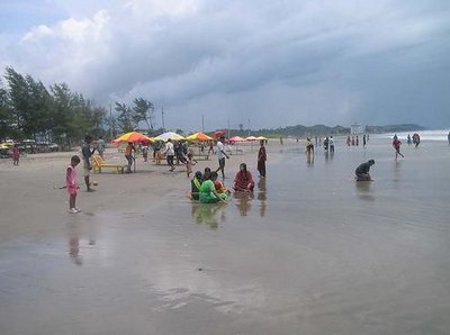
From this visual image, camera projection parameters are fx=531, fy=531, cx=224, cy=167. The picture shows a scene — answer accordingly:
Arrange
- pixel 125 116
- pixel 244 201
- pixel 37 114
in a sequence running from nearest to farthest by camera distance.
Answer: pixel 244 201 < pixel 37 114 < pixel 125 116

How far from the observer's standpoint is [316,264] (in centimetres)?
739

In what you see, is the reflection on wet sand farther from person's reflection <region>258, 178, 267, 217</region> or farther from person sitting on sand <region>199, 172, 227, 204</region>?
person's reflection <region>258, 178, 267, 217</region>

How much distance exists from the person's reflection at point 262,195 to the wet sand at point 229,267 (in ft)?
0.52

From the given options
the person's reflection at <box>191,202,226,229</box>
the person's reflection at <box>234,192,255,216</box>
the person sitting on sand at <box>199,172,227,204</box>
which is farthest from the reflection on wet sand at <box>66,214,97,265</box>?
the person's reflection at <box>234,192,255,216</box>

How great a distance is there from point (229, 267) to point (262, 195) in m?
8.66

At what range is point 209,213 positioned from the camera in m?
12.3

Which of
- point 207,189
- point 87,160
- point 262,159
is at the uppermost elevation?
point 87,160

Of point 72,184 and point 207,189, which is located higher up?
point 72,184

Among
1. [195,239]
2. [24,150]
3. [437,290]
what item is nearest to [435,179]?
[195,239]

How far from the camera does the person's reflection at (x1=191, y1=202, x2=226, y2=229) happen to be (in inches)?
441

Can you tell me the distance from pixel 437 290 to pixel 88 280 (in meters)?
4.21

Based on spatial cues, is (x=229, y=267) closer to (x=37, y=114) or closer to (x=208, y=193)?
(x=208, y=193)

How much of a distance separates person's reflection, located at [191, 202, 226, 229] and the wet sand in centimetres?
3

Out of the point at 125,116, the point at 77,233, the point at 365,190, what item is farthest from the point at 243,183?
the point at 125,116
